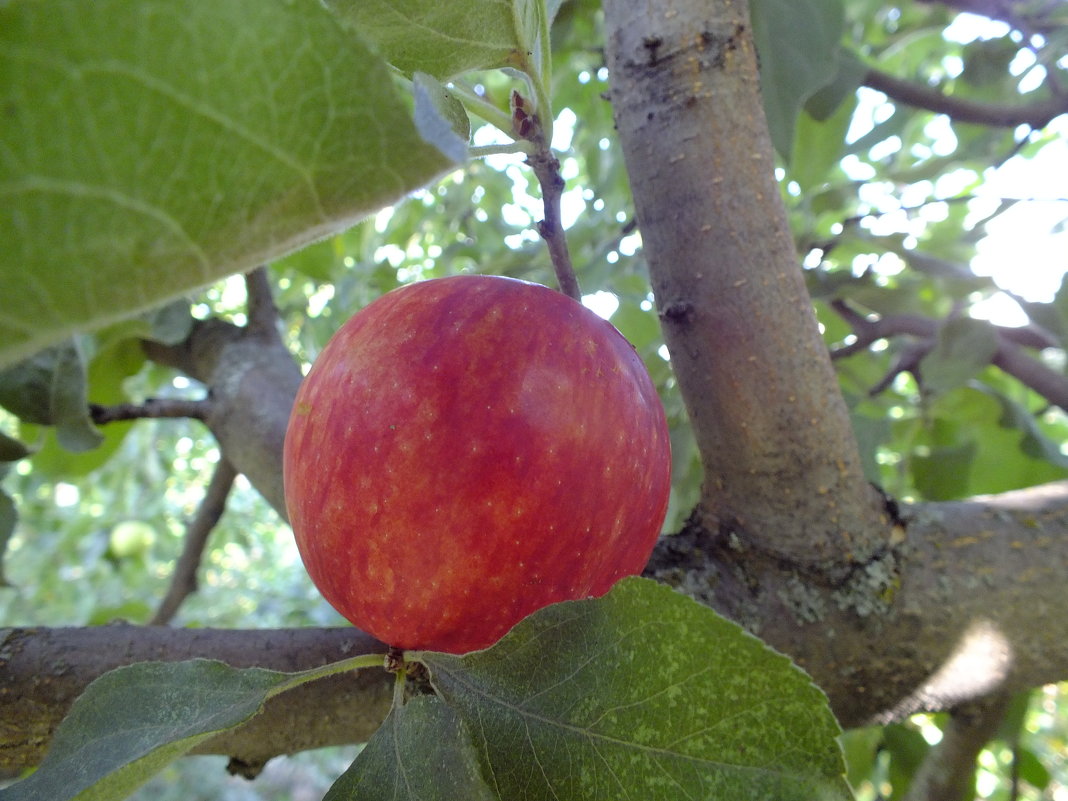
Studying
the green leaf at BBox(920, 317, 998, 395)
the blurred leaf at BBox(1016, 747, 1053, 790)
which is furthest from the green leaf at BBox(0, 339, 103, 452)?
the blurred leaf at BBox(1016, 747, 1053, 790)

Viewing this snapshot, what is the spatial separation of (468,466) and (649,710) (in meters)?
0.17

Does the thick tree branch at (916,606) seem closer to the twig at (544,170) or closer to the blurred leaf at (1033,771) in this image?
the twig at (544,170)

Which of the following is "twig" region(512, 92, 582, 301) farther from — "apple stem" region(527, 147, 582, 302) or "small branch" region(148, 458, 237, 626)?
"small branch" region(148, 458, 237, 626)

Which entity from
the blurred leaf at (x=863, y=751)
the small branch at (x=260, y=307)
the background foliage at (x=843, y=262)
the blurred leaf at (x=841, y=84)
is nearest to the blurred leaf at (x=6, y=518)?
the background foliage at (x=843, y=262)

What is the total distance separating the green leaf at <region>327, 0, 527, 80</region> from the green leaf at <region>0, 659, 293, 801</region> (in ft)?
1.27

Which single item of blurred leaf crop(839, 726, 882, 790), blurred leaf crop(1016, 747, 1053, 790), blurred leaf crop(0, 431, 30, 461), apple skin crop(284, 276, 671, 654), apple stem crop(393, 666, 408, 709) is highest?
blurred leaf crop(0, 431, 30, 461)

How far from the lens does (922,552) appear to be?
73cm

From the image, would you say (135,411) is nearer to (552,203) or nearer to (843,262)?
(552,203)

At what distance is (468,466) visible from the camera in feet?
1.45

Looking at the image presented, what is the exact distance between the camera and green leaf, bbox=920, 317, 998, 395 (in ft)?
3.39

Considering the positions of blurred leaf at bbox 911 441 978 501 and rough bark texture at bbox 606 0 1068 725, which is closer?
rough bark texture at bbox 606 0 1068 725

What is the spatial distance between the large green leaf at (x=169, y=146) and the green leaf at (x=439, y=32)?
0.22m

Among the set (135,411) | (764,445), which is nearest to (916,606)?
(764,445)

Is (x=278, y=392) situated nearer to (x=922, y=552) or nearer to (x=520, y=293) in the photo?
(x=520, y=293)
